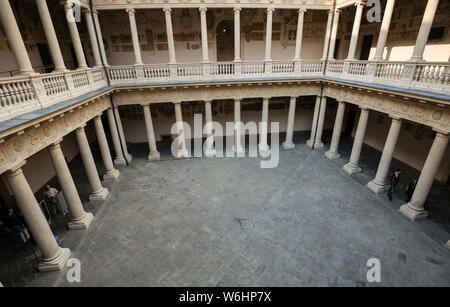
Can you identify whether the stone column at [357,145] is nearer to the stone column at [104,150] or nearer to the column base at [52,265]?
the stone column at [104,150]

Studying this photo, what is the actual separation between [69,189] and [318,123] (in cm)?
1505

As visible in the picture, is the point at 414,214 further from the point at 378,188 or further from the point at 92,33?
the point at 92,33

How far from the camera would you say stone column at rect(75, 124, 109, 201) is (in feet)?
32.7

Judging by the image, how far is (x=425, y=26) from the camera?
29.1ft

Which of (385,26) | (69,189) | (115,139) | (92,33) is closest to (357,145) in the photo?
(385,26)

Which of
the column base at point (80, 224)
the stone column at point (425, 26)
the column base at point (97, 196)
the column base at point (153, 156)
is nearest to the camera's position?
the stone column at point (425, 26)

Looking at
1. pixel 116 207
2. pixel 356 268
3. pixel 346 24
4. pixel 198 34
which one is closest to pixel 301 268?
pixel 356 268

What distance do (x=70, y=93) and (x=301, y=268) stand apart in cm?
1070

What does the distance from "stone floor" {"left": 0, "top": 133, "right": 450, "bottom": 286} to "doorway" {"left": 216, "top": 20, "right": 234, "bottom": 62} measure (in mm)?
9769

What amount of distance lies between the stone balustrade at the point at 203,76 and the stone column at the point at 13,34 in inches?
15.1

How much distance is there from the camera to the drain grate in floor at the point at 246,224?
9.43 m

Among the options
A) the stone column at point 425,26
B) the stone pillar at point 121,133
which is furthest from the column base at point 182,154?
the stone column at point 425,26

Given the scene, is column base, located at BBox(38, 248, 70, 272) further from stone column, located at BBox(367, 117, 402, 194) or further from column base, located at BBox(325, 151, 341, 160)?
column base, located at BBox(325, 151, 341, 160)

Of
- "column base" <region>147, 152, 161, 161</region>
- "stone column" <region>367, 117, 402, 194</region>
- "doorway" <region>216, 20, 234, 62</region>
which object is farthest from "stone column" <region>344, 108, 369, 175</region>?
"column base" <region>147, 152, 161, 161</region>
